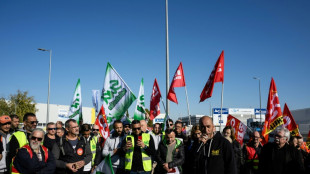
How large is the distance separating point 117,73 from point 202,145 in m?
5.20

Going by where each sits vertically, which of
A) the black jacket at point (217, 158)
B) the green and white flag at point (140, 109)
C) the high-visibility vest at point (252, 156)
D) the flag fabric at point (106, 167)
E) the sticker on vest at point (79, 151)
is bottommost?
the high-visibility vest at point (252, 156)

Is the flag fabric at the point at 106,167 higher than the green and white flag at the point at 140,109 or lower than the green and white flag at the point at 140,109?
lower

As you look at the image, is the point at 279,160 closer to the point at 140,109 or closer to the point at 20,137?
the point at 20,137

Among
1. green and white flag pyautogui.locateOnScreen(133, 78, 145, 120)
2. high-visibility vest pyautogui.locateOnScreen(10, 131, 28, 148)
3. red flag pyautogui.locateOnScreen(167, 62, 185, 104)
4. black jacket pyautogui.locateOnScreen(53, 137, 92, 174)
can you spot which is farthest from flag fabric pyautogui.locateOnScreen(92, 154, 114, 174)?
red flag pyautogui.locateOnScreen(167, 62, 185, 104)

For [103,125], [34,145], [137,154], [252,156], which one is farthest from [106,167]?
[252,156]

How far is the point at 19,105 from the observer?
3712 centimetres

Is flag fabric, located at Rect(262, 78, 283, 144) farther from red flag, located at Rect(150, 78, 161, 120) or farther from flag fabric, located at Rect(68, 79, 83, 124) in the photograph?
flag fabric, located at Rect(68, 79, 83, 124)

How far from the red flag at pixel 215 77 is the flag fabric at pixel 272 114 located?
1.72 m

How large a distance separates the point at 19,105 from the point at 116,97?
1338 inches

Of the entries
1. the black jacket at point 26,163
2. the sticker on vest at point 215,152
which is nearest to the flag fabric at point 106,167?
the black jacket at point 26,163

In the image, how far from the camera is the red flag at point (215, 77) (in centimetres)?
955

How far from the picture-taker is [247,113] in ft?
249

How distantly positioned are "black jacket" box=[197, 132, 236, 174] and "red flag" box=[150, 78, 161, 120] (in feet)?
24.1

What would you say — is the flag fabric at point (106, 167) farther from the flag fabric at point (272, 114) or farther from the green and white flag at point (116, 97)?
the flag fabric at point (272, 114)
